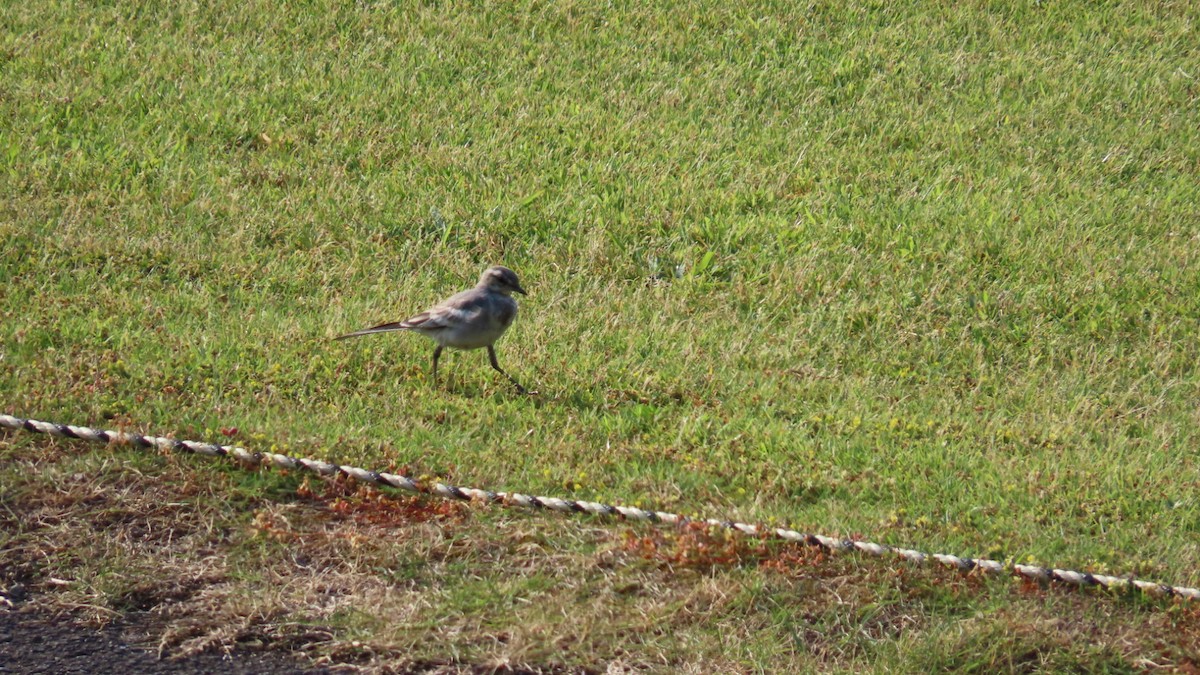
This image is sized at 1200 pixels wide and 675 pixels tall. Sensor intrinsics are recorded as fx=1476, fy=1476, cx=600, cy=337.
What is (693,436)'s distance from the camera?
264 inches

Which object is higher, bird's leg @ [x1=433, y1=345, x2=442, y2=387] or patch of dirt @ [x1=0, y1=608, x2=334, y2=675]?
bird's leg @ [x1=433, y1=345, x2=442, y2=387]

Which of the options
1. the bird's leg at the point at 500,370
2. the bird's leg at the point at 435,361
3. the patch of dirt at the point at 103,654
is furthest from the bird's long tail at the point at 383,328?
the patch of dirt at the point at 103,654

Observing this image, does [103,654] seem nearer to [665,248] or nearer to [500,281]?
[500,281]

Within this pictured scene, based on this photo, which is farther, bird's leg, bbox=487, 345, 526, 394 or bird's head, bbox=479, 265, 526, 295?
bird's head, bbox=479, 265, 526, 295

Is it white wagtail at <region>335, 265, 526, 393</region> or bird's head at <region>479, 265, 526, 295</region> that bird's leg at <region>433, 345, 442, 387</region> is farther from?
bird's head at <region>479, 265, 526, 295</region>

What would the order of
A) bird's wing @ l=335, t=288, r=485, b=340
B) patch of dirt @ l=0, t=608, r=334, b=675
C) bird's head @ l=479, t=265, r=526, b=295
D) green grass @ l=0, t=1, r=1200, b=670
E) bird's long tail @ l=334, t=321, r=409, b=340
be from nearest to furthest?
patch of dirt @ l=0, t=608, r=334, b=675 < green grass @ l=0, t=1, r=1200, b=670 < bird's wing @ l=335, t=288, r=485, b=340 < bird's long tail @ l=334, t=321, r=409, b=340 < bird's head @ l=479, t=265, r=526, b=295

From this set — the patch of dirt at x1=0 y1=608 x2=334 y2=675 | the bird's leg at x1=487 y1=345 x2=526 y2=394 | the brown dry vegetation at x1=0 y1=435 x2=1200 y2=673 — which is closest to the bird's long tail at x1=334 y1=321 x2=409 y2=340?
the bird's leg at x1=487 y1=345 x2=526 y2=394

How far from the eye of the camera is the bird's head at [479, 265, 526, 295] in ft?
24.3

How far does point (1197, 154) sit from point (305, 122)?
6.20m

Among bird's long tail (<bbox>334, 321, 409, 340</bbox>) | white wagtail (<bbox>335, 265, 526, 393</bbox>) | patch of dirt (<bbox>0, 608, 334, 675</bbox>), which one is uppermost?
white wagtail (<bbox>335, 265, 526, 393</bbox>)

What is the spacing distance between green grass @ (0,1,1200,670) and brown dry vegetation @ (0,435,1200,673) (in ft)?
0.46

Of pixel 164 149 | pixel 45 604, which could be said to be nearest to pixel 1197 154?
pixel 164 149

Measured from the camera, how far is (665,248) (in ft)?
29.1

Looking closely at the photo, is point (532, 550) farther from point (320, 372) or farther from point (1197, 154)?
point (1197, 154)
